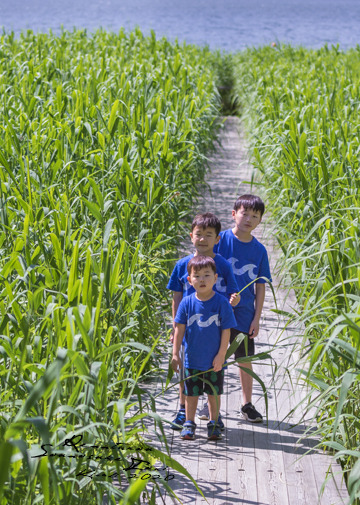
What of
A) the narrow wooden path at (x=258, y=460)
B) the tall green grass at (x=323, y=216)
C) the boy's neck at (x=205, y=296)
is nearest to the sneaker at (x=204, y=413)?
the narrow wooden path at (x=258, y=460)

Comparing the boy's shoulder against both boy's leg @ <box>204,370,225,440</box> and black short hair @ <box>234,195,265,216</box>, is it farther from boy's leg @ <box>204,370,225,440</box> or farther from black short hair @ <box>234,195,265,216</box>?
boy's leg @ <box>204,370,225,440</box>

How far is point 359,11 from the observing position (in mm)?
57375

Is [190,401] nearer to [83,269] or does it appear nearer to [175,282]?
[175,282]

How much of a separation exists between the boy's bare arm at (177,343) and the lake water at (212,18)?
29103 mm

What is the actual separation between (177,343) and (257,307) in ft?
1.94

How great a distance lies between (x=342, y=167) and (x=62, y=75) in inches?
166

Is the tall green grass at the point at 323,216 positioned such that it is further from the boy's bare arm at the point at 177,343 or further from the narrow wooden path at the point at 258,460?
the boy's bare arm at the point at 177,343

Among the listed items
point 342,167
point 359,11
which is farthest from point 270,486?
point 359,11

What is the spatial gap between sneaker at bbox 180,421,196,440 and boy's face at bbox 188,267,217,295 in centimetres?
64

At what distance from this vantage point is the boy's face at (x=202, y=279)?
11.3ft

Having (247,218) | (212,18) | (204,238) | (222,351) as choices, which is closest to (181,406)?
(222,351)

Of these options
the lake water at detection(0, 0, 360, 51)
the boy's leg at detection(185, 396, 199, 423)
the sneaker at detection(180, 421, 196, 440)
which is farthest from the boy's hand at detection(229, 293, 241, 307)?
the lake water at detection(0, 0, 360, 51)

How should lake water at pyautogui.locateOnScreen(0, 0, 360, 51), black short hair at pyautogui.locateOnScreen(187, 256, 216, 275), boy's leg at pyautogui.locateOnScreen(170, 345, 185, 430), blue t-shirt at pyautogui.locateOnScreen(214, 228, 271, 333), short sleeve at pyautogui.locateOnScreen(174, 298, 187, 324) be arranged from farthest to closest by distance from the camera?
lake water at pyautogui.locateOnScreen(0, 0, 360, 51)
blue t-shirt at pyautogui.locateOnScreen(214, 228, 271, 333)
boy's leg at pyautogui.locateOnScreen(170, 345, 185, 430)
short sleeve at pyautogui.locateOnScreen(174, 298, 187, 324)
black short hair at pyautogui.locateOnScreen(187, 256, 216, 275)

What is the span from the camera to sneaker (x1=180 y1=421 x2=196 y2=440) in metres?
3.60
